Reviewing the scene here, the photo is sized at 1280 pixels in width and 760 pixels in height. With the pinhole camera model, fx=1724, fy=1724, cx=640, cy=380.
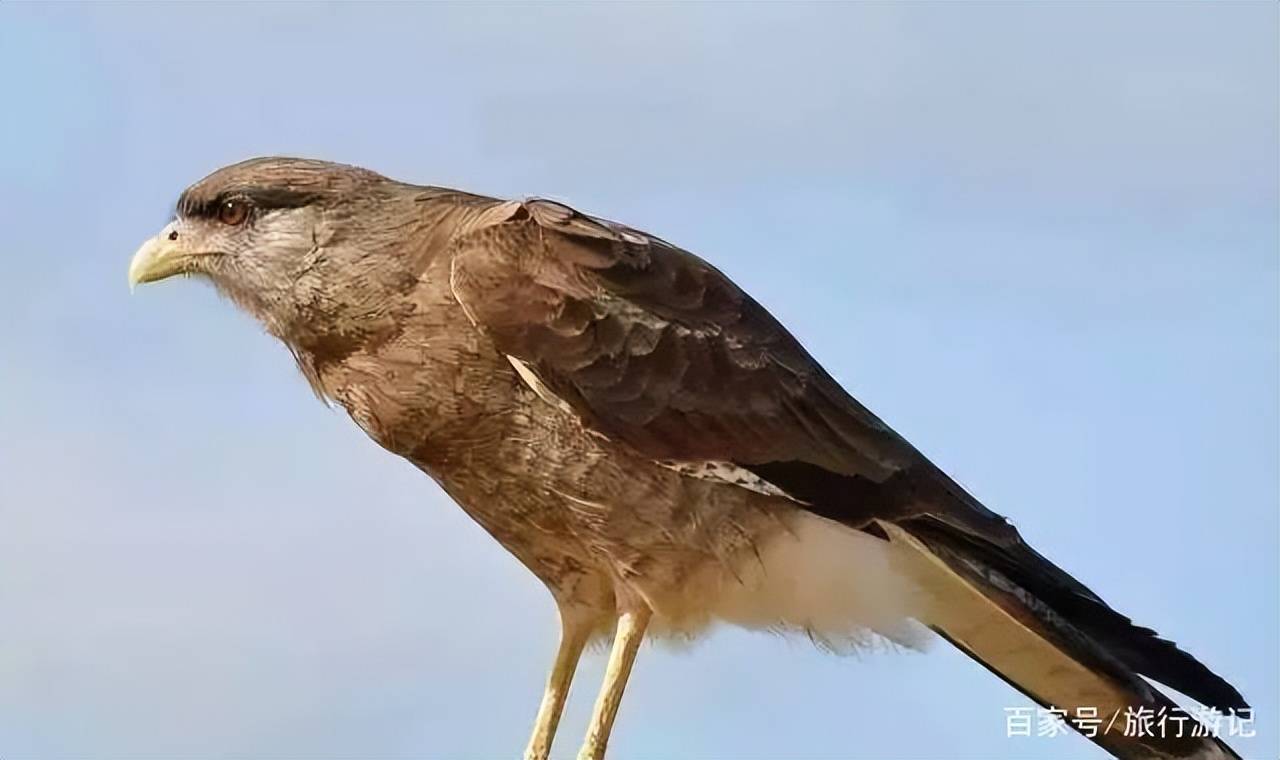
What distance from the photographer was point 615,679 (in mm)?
3453

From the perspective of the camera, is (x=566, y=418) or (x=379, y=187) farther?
(x=379, y=187)

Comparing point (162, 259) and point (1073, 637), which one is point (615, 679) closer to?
point (1073, 637)

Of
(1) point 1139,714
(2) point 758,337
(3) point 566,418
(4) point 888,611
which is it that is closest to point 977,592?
(4) point 888,611

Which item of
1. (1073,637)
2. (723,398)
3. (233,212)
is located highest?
(233,212)

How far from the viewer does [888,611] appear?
12.1ft

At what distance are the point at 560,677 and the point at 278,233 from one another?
3.70ft

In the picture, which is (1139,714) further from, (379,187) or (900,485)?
(379,187)

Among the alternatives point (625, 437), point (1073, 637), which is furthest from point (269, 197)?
point (1073, 637)

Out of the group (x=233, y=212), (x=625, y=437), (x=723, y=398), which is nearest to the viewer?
(x=625, y=437)

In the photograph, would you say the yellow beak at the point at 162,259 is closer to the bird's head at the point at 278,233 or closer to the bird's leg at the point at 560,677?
the bird's head at the point at 278,233

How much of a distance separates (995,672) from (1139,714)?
0.33 m

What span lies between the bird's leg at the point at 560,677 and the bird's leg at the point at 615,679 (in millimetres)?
248

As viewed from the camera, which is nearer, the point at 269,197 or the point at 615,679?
the point at 615,679

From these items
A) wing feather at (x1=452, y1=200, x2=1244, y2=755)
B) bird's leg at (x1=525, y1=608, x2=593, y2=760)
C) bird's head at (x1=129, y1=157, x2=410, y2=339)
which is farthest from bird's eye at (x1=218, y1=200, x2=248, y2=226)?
bird's leg at (x1=525, y1=608, x2=593, y2=760)
